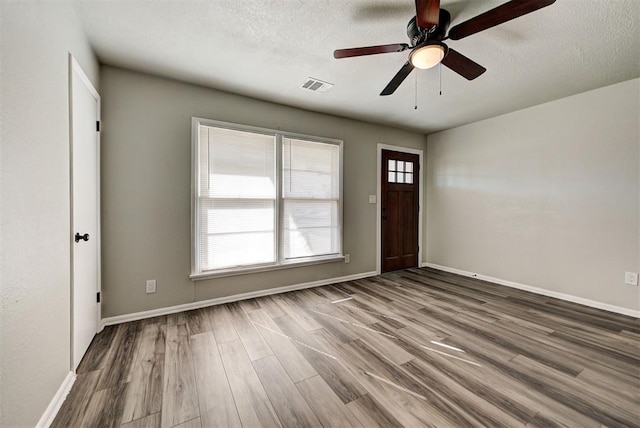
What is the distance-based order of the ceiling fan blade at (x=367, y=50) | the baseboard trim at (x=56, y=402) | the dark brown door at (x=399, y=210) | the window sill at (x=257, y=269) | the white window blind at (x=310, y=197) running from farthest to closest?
1. the dark brown door at (x=399, y=210)
2. the white window blind at (x=310, y=197)
3. the window sill at (x=257, y=269)
4. the ceiling fan blade at (x=367, y=50)
5. the baseboard trim at (x=56, y=402)

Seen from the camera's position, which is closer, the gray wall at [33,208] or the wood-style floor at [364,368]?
the gray wall at [33,208]

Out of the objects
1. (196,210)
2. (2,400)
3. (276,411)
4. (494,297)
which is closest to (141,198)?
(196,210)

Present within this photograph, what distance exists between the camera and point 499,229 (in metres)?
3.79

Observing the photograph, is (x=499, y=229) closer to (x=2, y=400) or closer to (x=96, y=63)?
(x=2, y=400)

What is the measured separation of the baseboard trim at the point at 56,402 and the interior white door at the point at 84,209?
0.13m

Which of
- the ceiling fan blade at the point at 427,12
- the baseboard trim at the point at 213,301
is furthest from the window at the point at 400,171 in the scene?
→ the ceiling fan blade at the point at 427,12

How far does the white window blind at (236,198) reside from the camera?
9.36 feet

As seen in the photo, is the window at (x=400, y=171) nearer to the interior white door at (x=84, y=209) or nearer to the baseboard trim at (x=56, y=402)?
the interior white door at (x=84, y=209)

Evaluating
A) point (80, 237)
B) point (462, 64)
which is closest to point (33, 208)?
point (80, 237)

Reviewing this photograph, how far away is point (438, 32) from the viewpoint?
174 cm

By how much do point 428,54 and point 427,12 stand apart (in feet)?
0.91

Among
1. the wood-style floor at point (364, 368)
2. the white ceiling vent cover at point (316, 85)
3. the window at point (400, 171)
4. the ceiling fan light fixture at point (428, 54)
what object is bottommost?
the wood-style floor at point (364, 368)

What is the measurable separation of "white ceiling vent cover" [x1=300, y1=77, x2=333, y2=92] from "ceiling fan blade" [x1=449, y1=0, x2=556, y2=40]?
144cm

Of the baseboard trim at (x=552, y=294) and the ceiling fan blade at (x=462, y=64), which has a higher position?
the ceiling fan blade at (x=462, y=64)
